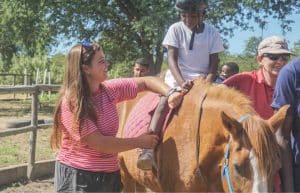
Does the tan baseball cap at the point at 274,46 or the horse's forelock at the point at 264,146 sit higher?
the tan baseball cap at the point at 274,46

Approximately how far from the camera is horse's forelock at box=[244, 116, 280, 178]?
112 inches

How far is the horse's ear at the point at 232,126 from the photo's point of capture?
2.94 meters

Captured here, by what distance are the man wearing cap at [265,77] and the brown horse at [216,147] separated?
254 millimetres

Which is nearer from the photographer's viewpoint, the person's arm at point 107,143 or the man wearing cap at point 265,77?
the person's arm at point 107,143

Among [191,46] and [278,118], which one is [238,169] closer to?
[278,118]

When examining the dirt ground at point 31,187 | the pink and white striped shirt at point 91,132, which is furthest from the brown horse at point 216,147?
the dirt ground at point 31,187

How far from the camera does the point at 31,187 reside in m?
7.13

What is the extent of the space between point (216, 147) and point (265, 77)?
0.68 metres

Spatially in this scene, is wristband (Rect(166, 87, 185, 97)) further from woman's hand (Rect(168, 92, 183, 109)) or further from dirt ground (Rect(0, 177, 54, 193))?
dirt ground (Rect(0, 177, 54, 193))

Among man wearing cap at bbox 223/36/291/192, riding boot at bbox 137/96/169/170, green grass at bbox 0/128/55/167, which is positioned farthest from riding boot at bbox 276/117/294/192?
green grass at bbox 0/128/55/167

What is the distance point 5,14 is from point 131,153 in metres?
15.6

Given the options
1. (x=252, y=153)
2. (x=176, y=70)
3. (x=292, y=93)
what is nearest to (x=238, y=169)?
(x=252, y=153)

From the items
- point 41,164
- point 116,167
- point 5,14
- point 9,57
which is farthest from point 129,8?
point 9,57

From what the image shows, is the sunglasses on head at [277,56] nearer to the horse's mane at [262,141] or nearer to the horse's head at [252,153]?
the horse's mane at [262,141]
